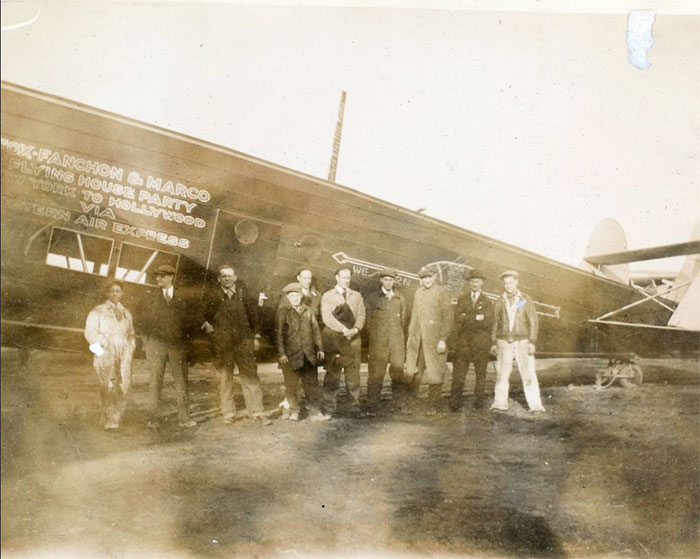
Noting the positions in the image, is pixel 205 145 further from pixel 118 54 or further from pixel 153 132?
pixel 118 54

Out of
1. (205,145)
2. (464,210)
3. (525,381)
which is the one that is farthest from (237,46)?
(525,381)

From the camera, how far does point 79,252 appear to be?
7.77ft

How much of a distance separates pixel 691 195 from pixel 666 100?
1.90 feet

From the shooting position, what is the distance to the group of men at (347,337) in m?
2.52

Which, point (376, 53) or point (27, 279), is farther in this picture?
point (376, 53)

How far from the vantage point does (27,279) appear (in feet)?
7.64

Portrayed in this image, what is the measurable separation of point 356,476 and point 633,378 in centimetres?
183

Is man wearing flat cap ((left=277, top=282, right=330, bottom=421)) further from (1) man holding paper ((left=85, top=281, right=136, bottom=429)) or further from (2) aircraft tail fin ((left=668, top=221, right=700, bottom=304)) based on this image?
(2) aircraft tail fin ((left=668, top=221, right=700, bottom=304))

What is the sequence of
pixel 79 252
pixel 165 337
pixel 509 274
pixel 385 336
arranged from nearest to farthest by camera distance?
pixel 79 252 < pixel 165 337 < pixel 385 336 < pixel 509 274

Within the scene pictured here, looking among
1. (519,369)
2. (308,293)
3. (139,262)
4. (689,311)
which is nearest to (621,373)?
(689,311)

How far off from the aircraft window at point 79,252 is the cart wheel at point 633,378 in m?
3.04

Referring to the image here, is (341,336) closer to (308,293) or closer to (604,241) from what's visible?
(308,293)

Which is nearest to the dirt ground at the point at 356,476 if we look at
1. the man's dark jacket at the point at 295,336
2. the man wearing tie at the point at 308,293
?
the man's dark jacket at the point at 295,336

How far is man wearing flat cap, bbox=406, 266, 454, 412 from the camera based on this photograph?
9.32 ft
